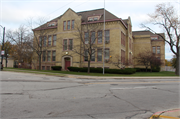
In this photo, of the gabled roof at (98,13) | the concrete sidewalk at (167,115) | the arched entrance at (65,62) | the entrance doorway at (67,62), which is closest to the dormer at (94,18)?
the gabled roof at (98,13)

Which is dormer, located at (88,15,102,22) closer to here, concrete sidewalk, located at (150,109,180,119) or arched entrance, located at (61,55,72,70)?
arched entrance, located at (61,55,72,70)

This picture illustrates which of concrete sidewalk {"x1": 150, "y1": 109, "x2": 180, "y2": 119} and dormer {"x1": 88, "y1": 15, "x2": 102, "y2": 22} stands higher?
dormer {"x1": 88, "y1": 15, "x2": 102, "y2": 22}

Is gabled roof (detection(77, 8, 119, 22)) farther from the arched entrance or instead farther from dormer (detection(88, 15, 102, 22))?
the arched entrance

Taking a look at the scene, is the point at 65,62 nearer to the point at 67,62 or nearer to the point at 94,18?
the point at 67,62

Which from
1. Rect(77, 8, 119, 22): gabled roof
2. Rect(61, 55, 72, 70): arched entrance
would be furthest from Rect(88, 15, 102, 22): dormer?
Rect(61, 55, 72, 70): arched entrance

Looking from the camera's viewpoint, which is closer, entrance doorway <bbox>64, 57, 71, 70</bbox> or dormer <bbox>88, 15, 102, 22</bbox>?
dormer <bbox>88, 15, 102, 22</bbox>

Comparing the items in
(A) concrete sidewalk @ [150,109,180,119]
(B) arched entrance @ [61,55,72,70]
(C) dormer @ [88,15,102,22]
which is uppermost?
(C) dormer @ [88,15,102,22]

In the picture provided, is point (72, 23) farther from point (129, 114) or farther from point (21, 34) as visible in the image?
point (129, 114)

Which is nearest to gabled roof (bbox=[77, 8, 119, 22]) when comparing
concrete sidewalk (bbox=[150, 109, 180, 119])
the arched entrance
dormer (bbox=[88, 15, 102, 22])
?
dormer (bbox=[88, 15, 102, 22])

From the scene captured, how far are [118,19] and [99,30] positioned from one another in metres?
4.10

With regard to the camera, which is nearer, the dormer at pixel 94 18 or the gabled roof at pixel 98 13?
the gabled roof at pixel 98 13

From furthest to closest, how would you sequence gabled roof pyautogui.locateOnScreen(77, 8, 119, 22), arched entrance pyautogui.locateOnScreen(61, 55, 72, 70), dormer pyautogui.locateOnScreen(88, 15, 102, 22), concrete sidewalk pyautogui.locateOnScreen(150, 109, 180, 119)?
1. arched entrance pyautogui.locateOnScreen(61, 55, 72, 70)
2. dormer pyautogui.locateOnScreen(88, 15, 102, 22)
3. gabled roof pyautogui.locateOnScreen(77, 8, 119, 22)
4. concrete sidewalk pyautogui.locateOnScreen(150, 109, 180, 119)

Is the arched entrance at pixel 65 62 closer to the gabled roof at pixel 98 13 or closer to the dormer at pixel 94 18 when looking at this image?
the gabled roof at pixel 98 13

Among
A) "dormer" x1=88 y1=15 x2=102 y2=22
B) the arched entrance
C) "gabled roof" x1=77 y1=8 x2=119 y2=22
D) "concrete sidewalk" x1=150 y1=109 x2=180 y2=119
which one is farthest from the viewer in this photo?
the arched entrance
